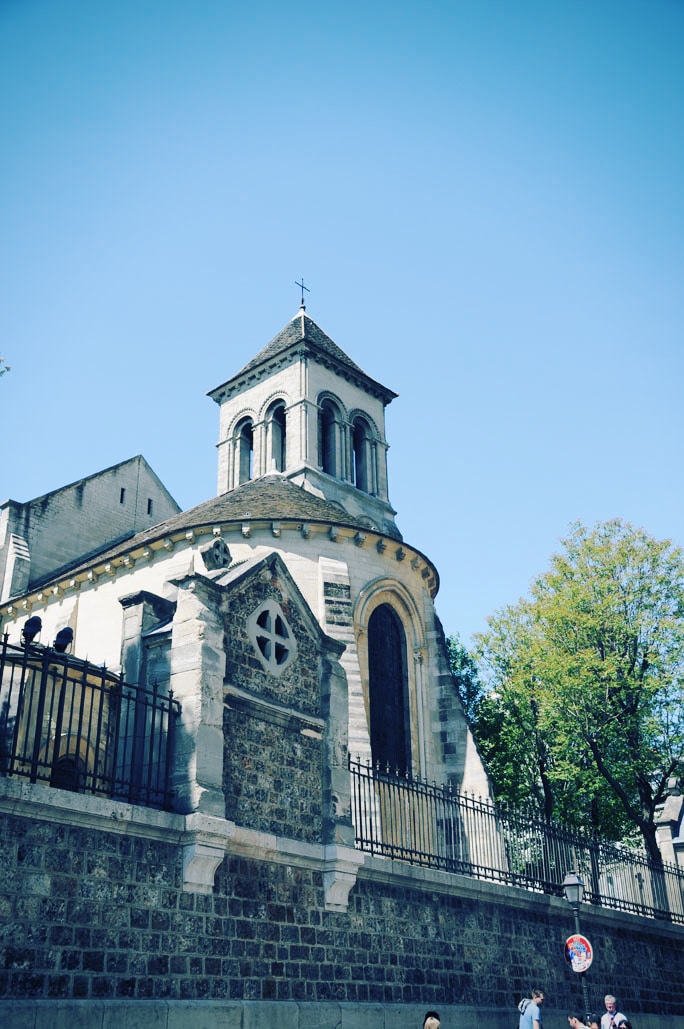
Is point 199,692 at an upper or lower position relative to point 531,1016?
upper

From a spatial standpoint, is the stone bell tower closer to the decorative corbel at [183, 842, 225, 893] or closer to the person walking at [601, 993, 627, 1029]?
the person walking at [601, 993, 627, 1029]

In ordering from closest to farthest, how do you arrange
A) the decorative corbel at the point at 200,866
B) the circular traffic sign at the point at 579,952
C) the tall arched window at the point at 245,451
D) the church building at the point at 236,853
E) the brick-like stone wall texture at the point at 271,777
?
the church building at the point at 236,853, the decorative corbel at the point at 200,866, the brick-like stone wall texture at the point at 271,777, the circular traffic sign at the point at 579,952, the tall arched window at the point at 245,451

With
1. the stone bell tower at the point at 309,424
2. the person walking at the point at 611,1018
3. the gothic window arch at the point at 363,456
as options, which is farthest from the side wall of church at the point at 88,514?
the person walking at the point at 611,1018

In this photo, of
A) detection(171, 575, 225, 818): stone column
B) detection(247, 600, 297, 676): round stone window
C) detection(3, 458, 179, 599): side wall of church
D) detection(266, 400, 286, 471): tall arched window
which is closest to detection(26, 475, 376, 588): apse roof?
detection(3, 458, 179, 599): side wall of church

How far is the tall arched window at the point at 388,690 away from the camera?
2131 centimetres

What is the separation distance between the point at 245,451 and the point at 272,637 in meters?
24.0

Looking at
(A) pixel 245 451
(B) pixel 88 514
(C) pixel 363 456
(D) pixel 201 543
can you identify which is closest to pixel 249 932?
(D) pixel 201 543

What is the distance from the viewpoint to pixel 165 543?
21.5 m

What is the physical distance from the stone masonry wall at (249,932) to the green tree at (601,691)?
352 inches

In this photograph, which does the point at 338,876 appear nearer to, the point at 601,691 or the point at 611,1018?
the point at 611,1018

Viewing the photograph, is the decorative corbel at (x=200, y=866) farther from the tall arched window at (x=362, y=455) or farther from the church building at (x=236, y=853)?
the tall arched window at (x=362, y=455)

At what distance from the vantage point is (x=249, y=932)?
9844 mm

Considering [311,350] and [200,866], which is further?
[311,350]

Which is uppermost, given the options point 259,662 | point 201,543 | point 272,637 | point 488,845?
point 201,543
